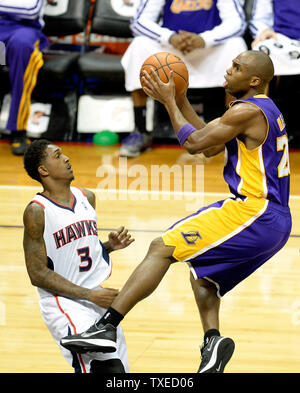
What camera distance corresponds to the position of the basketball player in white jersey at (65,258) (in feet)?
11.0

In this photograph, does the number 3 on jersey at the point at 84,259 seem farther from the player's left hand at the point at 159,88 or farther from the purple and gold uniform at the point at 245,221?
the player's left hand at the point at 159,88

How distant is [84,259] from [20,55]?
4.41m

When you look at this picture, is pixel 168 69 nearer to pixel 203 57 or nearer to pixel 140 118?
pixel 203 57

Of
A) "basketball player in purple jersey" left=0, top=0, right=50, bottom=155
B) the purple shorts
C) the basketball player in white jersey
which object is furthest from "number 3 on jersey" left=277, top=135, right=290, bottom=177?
"basketball player in purple jersey" left=0, top=0, right=50, bottom=155

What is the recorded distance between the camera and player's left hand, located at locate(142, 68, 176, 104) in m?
3.84

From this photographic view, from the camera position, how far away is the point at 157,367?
3.79 m

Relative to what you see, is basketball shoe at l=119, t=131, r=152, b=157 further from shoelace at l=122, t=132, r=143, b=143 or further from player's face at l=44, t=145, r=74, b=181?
player's face at l=44, t=145, r=74, b=181

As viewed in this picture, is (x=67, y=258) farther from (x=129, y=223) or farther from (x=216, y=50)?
(x=216, y=50)

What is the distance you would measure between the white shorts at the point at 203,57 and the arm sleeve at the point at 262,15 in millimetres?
205

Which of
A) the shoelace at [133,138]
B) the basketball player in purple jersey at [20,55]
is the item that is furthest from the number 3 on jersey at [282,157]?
the basketball player in purple jersey at [20,55]

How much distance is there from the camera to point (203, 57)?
7488mm

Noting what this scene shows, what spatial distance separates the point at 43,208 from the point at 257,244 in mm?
1046

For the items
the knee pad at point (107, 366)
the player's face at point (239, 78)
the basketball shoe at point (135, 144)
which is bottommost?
the basketball shoe at point (135, 144)

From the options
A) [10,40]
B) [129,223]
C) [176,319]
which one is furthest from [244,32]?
[176,319]
